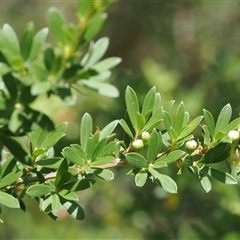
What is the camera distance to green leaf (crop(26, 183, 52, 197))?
0.60 m

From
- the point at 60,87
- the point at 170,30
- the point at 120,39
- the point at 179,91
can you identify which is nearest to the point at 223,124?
the point at 60,87

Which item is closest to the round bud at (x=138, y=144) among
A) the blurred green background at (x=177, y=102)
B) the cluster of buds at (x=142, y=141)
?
the cluster of buds at (x=142, y=141)

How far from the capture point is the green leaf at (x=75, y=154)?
58 centimetres

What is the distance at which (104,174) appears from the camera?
60 cm

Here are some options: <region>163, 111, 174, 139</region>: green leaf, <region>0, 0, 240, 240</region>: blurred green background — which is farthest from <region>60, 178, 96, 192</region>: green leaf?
<region>0, 0, 240, 240</region>: blurred green background

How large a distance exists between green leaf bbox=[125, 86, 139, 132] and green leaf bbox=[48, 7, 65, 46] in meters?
0.17

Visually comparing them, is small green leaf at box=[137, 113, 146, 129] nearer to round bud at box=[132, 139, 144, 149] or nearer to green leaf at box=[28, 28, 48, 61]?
round bud at box=[132, 139, 144, 149]

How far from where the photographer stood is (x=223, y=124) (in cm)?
63

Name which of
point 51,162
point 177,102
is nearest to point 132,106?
point 51,162

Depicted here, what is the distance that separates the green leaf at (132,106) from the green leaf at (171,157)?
0.16ft

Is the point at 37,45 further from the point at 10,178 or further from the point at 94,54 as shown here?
the point at 10,178

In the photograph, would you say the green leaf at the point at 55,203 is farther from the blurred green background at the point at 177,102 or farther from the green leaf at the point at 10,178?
the blurred green background at the point at 177,102

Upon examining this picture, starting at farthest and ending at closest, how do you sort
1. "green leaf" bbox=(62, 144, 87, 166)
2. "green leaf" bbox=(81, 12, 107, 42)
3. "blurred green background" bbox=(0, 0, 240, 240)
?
"blurred green background" bbox=(0, 0, 240, 240)
"green leaf" bbox=(62, 144, 87, 166)
"green leaf" bbox=(81, 12, 107, 42)

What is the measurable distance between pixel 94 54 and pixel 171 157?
17 centimetres
